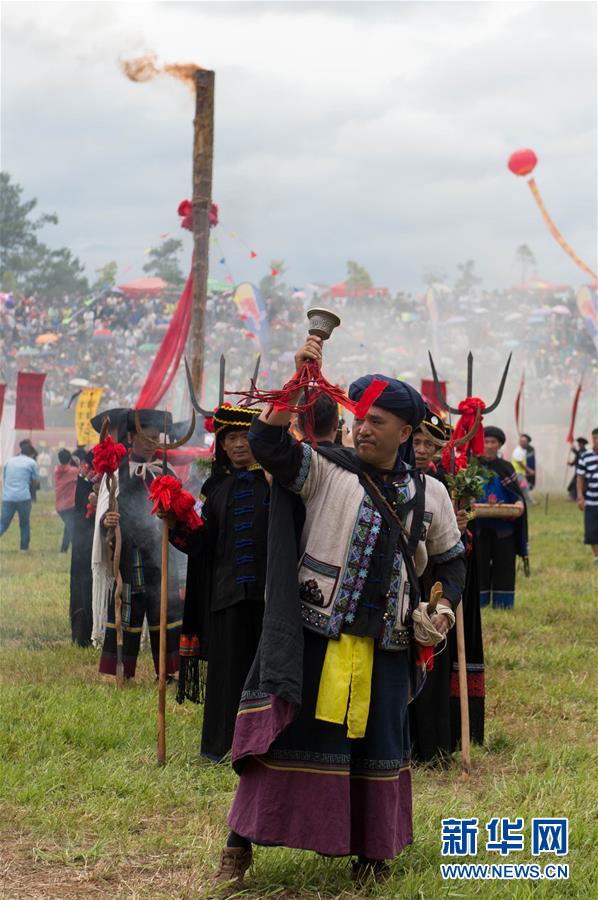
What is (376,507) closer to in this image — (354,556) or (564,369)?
(354,556)

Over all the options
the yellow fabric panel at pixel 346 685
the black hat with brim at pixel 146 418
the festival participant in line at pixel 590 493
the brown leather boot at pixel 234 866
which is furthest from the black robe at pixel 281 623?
the festival participant in line at pixel 590 493

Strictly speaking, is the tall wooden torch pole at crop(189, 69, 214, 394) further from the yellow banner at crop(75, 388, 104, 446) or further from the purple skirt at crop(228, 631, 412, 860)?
the purple skirt at crop(228, 631, 412, 860)

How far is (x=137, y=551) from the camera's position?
832 cm

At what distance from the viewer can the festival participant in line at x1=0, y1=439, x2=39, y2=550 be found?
1708 cm

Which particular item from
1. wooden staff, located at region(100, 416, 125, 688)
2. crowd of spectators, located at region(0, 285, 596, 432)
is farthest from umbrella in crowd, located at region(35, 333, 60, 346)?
wooden staff, located at region(100, 416, 125, 688)

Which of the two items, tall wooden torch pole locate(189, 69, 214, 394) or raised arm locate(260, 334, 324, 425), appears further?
tall wooden torch pole locate(189, 69, 214, 394)

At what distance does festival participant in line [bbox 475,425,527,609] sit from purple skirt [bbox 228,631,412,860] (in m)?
7.45

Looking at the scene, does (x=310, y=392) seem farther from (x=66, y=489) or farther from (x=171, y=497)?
(x=66, y=489)

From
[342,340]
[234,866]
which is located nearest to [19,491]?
[234,866]

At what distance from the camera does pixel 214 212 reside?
13633 mm

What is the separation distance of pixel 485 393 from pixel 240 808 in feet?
103

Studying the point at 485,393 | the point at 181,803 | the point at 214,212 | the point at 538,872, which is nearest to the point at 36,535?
the point at 214,212

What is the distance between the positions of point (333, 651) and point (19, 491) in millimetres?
13706

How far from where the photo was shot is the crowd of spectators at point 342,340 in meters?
33.1
